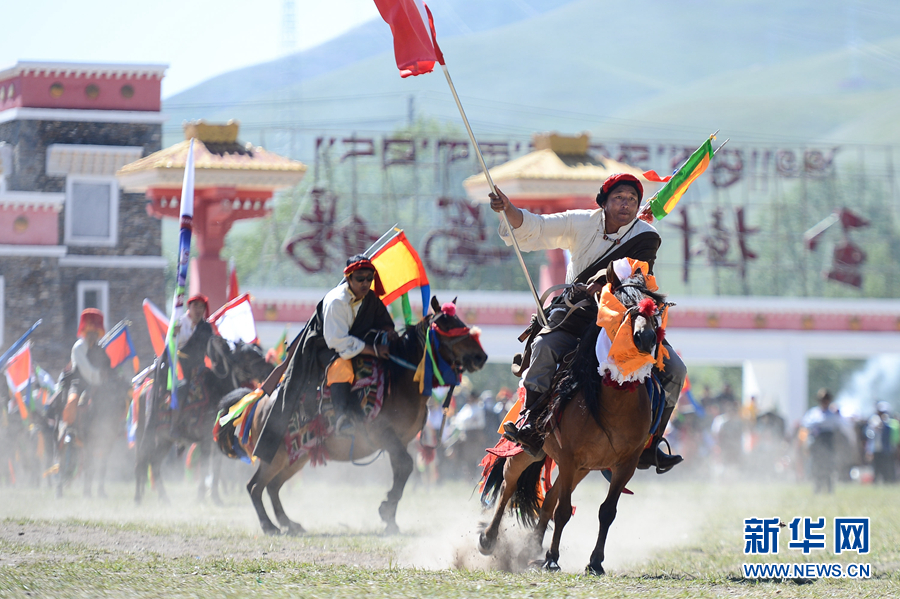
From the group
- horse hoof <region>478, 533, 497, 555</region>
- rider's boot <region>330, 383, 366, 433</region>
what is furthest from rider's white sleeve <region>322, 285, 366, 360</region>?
horse hoof <region>478, 533, 497, 555</region>

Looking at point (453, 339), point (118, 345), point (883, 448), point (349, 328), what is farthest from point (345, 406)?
point (883, 448)

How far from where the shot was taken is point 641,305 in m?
7.22

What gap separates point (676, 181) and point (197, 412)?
636 cm

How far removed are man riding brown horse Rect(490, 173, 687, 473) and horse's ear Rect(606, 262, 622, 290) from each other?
5.1 inches

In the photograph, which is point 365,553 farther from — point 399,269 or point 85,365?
point 85,365

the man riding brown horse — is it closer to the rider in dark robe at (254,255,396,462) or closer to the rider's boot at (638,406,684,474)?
the rider's boot at (638,406,684,474)

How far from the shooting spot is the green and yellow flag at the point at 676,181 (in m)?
9.09

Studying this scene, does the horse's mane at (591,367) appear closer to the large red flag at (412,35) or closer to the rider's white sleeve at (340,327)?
the large red flag at (412,35)

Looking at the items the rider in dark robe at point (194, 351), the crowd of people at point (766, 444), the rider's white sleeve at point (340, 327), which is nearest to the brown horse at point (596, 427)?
the rider's white sleeve at point (340, 327)

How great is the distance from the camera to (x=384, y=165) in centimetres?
3600

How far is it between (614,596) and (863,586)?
5.82 feet

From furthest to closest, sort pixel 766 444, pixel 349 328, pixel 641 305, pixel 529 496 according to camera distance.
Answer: pixel 766 444 → pixel 349 328 → pixel 529 496 → pixel 641 305

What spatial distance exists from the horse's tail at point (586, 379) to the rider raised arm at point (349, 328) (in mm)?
2800

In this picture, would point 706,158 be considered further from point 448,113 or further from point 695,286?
point 448,113
